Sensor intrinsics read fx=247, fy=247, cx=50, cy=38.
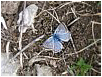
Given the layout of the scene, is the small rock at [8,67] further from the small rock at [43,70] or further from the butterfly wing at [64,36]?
the butterfly wing at [64,36]

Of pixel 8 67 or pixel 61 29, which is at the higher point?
pixel 61 29

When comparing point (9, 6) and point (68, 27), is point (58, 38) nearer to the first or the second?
point (68, 27)

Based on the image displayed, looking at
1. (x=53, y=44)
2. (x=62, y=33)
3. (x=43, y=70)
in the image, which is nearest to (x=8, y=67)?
(x=43, y=70)

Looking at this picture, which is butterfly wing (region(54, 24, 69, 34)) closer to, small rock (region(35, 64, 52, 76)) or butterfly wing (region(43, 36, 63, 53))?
butterfly wing (region(43, 36, 63, 53))

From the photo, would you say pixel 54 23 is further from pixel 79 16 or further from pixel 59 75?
pixel 59 75

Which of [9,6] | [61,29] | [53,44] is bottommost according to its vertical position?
[53,44]

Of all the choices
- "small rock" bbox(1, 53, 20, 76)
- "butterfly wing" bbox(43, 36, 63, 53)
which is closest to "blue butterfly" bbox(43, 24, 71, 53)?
"butterfly wing" bbox(43, 36, 63, 53)
